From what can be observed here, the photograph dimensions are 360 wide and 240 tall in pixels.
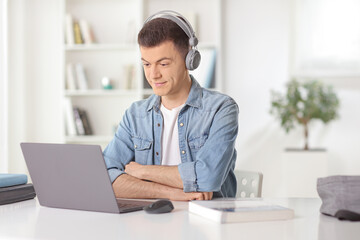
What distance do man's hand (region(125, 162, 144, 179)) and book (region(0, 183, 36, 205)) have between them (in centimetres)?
35

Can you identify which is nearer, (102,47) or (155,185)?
(155,185)

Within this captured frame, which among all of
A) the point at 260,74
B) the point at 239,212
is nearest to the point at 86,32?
the point at 260,74

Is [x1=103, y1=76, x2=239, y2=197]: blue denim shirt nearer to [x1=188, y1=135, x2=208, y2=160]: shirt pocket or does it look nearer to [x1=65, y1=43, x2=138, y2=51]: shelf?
[x1=188, y1=135, x2=208, y2=160]: shirt pocket

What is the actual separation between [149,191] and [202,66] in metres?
2.69

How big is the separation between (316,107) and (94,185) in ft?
9.79

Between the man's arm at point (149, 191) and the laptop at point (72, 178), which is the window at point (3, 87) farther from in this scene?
the laptop at point (72, 178)

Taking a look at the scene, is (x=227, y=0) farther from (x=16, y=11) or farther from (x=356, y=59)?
(x=16, y=11)

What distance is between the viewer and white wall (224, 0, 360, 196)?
4527 mm

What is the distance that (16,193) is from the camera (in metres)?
1.71

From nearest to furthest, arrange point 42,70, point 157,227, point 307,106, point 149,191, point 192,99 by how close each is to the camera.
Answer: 1. point 157,227
2. point 149,191
3. point 192,99
4. point 307,106
5. point 42,70

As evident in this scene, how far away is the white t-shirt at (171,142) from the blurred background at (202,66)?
2346mm

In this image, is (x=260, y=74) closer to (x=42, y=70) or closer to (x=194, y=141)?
(x=42, y=70)

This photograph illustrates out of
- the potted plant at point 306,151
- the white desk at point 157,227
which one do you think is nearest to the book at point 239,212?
the white desk at point 157,227

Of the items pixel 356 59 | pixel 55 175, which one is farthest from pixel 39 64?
pixel 55 175
